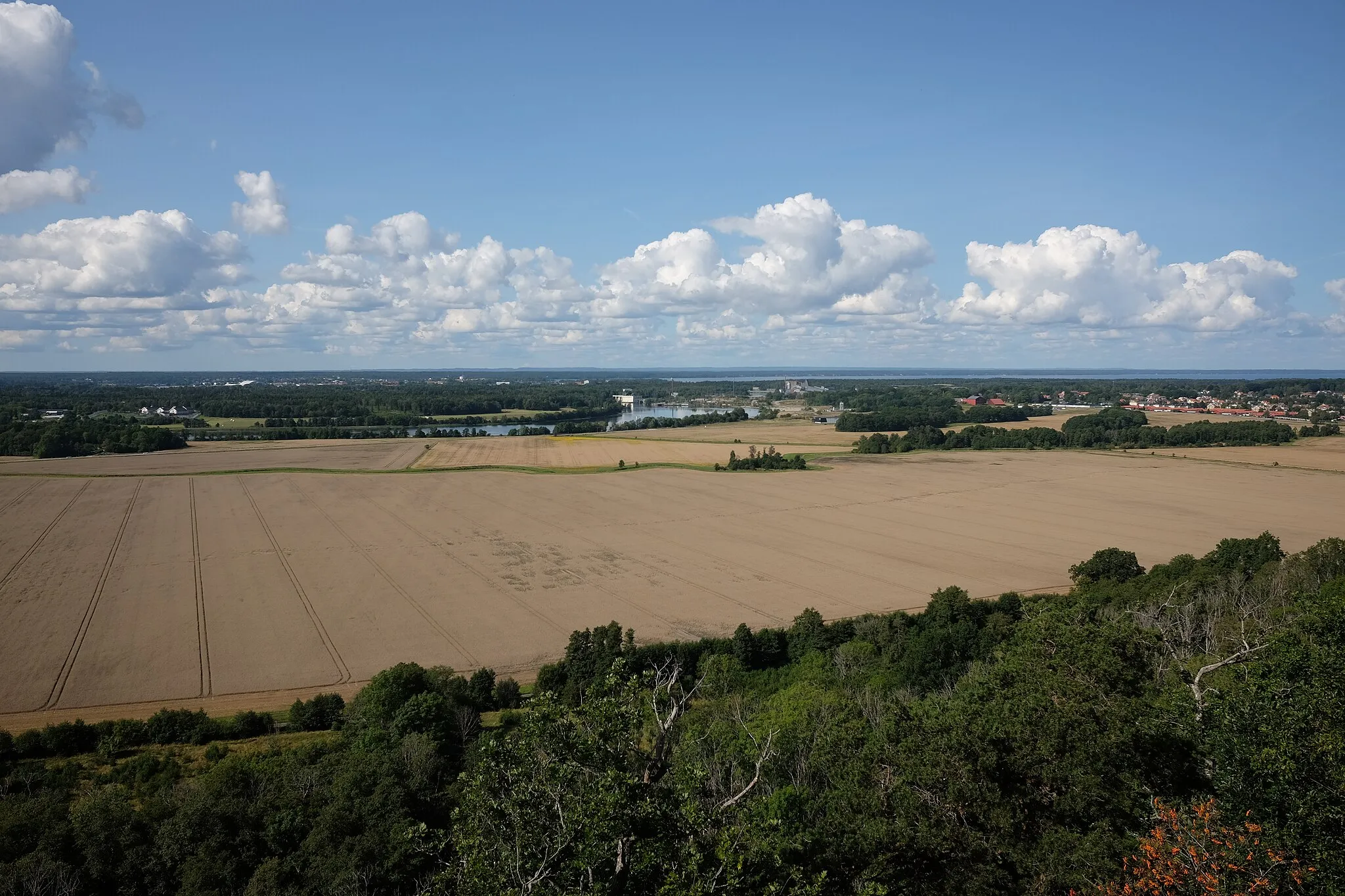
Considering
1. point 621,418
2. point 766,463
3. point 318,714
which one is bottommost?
point 318,714

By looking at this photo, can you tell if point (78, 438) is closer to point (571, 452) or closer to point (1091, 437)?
point (571, 452)

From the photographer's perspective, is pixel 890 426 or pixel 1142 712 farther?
pixel 890 426

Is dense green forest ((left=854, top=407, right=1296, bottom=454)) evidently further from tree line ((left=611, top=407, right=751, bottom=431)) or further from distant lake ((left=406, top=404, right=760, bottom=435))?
distant lake ((left=406, top=404, right=760, bottom=435))

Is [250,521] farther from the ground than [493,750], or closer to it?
closer to it

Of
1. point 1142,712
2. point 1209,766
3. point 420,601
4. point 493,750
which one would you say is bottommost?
point 420,601

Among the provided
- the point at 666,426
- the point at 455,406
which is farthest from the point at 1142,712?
the point at 455,406

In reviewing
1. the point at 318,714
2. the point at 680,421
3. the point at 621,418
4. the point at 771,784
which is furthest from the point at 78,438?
the point at 771,784

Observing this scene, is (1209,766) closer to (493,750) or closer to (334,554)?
(493,750)
